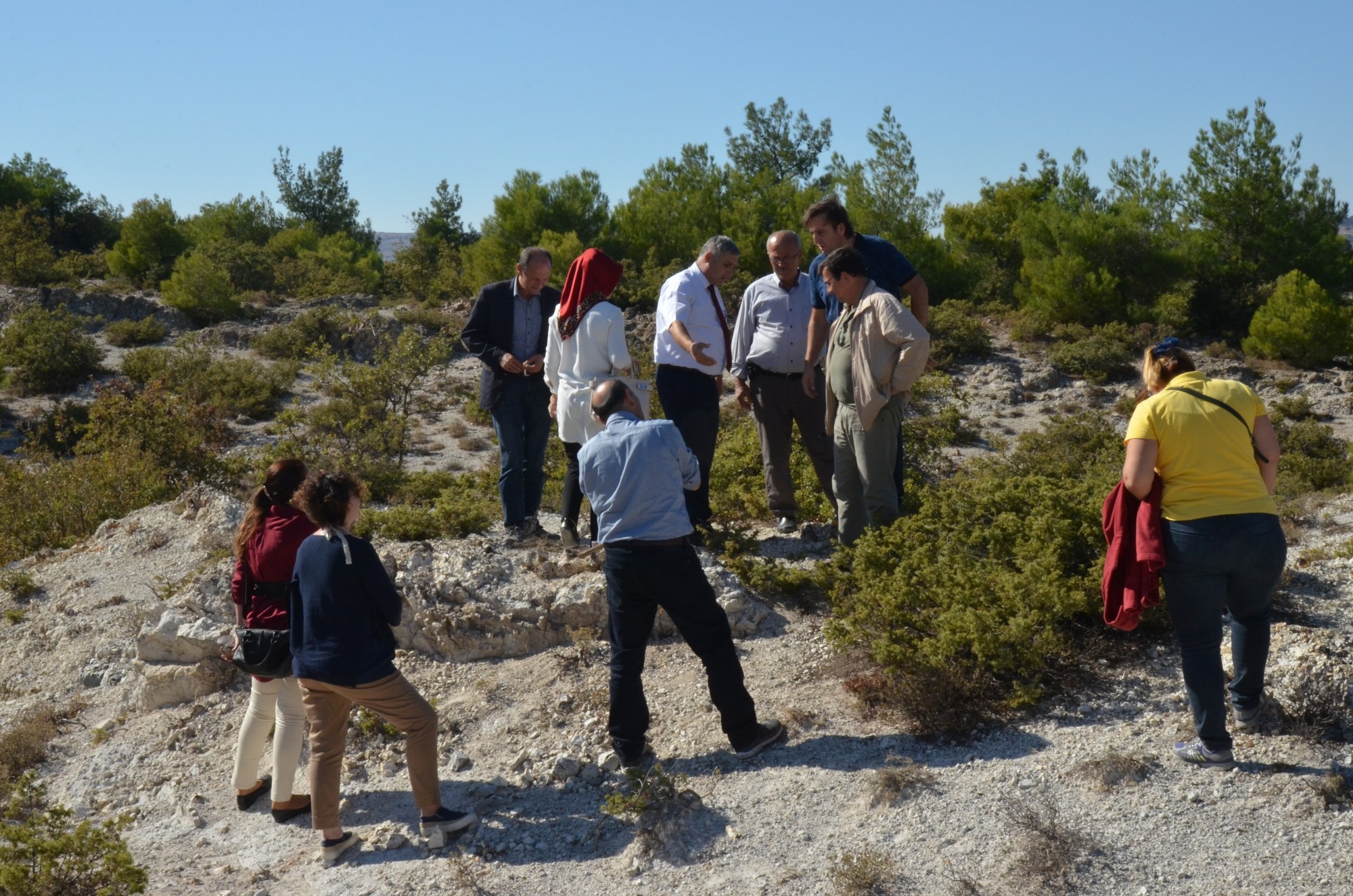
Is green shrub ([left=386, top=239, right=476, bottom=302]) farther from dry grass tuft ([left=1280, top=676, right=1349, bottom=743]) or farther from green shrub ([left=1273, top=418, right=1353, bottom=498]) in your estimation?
dry grass tuft ([left=1280, top=676, right=1349, bottom=743])

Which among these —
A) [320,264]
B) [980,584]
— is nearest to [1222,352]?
[980,584]

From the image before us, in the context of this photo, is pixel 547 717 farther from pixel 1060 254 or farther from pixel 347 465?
pixel 1060 254

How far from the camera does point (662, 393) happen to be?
5199 mm

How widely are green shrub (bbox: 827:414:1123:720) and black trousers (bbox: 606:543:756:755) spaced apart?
26.9 inches

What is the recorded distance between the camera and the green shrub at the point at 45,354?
18.1m

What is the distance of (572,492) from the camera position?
544 centimetres

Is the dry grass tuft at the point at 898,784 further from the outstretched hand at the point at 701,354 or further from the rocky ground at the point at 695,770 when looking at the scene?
the outstretched hand at the point at 701,354

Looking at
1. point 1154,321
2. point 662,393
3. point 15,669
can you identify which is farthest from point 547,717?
point 1154,321

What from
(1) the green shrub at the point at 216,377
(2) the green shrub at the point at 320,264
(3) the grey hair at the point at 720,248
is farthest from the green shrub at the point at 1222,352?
(2) the green shrub at the point at 320,264

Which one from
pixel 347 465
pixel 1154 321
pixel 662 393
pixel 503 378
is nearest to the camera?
pixel 662 393

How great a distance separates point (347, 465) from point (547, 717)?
543 centimetres

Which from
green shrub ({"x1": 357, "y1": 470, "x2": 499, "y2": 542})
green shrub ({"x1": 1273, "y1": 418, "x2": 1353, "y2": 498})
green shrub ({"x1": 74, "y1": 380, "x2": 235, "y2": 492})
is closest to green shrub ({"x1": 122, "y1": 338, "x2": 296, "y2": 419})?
green shrub ({"x1": 74, "y1": 380, "x2": 235, "y2": 492})

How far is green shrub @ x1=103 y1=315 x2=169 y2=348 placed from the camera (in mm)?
21500

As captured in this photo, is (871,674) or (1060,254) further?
(1060,254)
